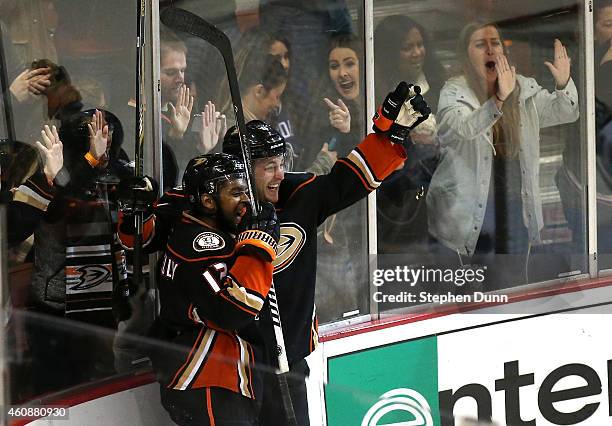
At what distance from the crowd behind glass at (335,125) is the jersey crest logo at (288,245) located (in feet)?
1.11

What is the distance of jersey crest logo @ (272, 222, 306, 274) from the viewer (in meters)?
2.55

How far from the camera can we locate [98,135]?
2.49 m

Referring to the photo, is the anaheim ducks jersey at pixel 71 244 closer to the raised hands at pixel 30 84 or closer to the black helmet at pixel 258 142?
the raised hands at pixel 30 84

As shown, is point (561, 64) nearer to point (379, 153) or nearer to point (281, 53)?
point (281, 53)

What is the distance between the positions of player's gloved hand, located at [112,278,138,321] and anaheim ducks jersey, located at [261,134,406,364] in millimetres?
306

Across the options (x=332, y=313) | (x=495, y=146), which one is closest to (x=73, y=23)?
(x=332, y=313)

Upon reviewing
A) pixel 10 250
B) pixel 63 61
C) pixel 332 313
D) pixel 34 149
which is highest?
pixel 63 61

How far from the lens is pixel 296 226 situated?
2.57 meters

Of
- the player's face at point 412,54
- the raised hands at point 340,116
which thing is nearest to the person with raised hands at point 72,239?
the raised hands at point 340,116

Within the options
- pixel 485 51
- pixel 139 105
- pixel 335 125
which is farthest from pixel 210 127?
pixel 485 51

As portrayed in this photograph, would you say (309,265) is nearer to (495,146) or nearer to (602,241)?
(495,146)

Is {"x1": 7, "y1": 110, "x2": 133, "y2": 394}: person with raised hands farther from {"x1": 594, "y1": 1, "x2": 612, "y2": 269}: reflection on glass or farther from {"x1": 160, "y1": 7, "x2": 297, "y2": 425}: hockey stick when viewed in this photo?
{"x1": 594, "y1": 1, "x2": 612, "y2": 269}: reflection on glass

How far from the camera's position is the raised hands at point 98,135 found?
2.47 metres

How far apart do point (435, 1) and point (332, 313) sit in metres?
1.05
